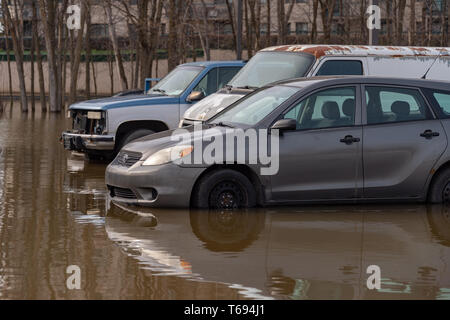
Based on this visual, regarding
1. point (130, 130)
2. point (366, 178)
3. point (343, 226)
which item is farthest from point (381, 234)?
point (130, 130)

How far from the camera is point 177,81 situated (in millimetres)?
18312

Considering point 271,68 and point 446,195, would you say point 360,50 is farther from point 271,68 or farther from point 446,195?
point 446,195

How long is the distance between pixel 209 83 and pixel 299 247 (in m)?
9.14

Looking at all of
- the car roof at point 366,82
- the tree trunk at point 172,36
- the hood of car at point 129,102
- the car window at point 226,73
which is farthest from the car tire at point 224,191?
the tree trunk at point 172,36

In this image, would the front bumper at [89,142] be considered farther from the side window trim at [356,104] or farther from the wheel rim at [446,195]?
the wheel rim at [446,195]

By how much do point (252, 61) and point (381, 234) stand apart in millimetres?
7004

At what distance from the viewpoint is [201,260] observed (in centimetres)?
862

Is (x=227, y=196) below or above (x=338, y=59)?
below

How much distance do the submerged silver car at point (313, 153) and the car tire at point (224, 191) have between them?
0.01m

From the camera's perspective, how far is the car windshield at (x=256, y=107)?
11.6 m

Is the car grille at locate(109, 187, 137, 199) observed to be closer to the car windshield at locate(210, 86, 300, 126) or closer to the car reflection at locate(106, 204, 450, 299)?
the car reflection at locate(106, 204, 450, 299)

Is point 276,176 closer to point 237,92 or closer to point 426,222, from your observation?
point 426,222

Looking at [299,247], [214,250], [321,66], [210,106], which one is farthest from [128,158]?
[321,66]
